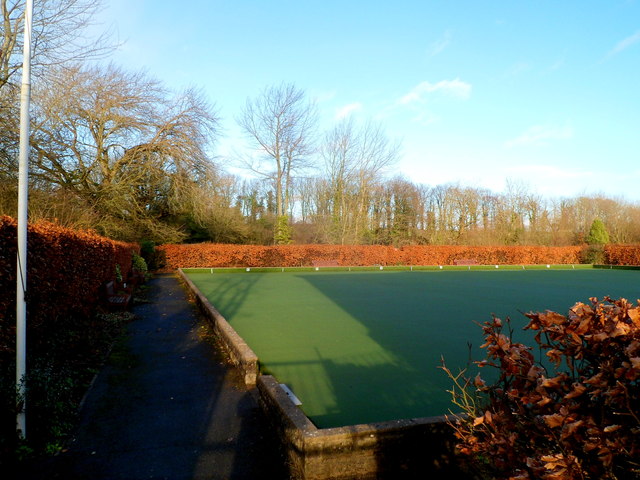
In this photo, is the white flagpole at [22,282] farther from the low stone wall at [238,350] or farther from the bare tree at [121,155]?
the bare tree at [121,155]

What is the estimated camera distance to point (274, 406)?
12.0ft

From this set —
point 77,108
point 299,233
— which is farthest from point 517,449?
point 299,233

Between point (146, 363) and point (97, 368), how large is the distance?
588mm

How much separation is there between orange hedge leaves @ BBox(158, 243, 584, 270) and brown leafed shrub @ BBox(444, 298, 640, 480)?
73.9 ft

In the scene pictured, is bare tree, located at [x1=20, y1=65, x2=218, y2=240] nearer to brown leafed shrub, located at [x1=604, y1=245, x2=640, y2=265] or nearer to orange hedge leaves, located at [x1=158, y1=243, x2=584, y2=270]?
orange hedge leaves, located at [x1=158, y1=243, x2=584, y2=270]

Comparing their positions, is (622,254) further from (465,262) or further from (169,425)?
(169,425)

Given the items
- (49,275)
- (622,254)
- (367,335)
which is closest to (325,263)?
(367,335)

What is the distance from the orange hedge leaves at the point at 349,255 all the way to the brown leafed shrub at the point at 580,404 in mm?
22512

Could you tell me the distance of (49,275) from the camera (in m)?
5.65

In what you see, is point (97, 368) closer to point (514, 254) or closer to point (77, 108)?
point (77, 108)

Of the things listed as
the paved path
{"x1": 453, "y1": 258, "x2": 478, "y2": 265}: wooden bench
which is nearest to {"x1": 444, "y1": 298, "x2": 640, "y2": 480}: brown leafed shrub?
the paved path

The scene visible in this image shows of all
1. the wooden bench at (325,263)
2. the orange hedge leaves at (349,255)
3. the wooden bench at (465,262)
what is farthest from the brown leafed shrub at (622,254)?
the wooden bench at (325,263)

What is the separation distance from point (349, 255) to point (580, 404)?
82.8ft

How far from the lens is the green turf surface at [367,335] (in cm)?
410
